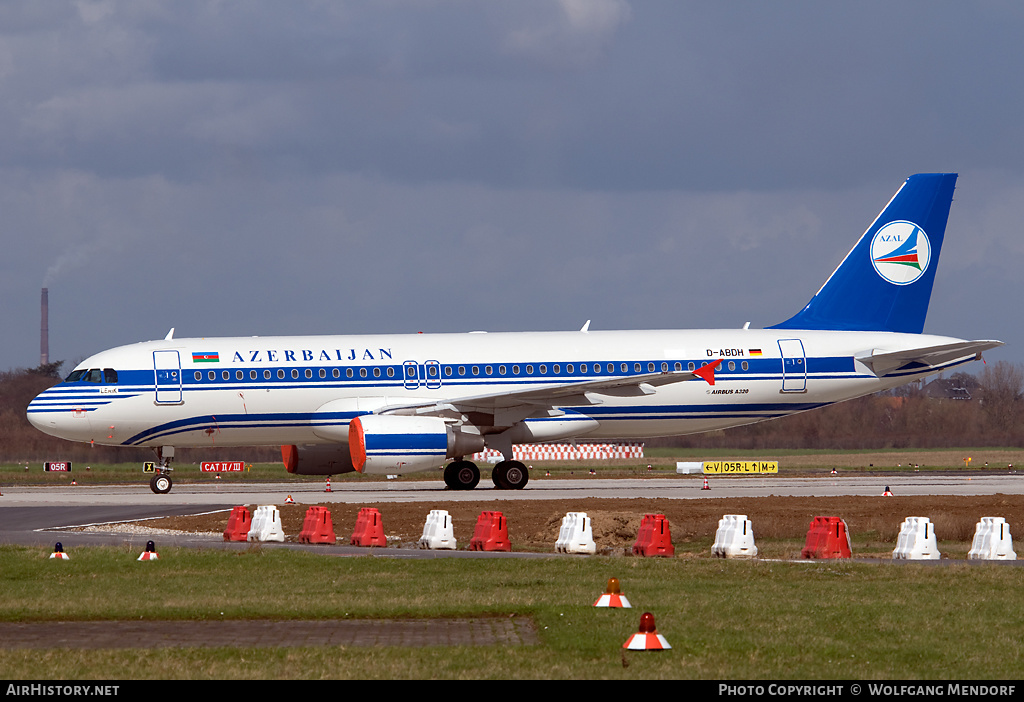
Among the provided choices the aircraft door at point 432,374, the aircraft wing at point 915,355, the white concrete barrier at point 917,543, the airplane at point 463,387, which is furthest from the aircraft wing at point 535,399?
the white concrete barrier at point 917,543

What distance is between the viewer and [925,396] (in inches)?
3051

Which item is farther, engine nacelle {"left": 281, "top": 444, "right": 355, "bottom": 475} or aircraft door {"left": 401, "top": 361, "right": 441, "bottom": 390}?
engine nacelle {"left": 281, "top": 444, "right": 355, "bottom": 475}

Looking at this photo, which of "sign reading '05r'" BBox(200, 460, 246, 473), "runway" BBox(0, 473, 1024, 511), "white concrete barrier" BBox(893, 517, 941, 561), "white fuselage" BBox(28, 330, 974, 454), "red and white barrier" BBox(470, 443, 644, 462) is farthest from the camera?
"red and white barrier" BBox(470, 443, 644, 462)

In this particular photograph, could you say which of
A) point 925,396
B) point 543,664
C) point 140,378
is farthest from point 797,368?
point 925,396

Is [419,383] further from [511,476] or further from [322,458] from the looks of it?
[322,458]

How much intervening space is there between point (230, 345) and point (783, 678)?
27.9 m

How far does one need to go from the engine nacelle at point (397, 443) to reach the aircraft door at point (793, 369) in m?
10.3

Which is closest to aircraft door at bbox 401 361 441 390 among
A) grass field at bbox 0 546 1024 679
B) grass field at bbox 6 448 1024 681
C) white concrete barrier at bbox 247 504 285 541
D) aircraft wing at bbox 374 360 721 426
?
aircraft wing at bbox 374 360 721 426

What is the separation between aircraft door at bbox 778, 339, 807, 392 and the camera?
36531 mm

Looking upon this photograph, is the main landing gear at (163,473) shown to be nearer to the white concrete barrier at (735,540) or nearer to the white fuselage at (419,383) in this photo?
the white fuselage at (419,383)

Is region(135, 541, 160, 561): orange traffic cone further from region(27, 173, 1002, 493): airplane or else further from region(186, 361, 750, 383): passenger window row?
region(186, 361, 750, 383): passenger window row

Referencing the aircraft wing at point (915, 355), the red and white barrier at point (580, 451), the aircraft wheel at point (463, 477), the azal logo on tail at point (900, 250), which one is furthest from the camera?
the red and white barrier at point (580, 451)

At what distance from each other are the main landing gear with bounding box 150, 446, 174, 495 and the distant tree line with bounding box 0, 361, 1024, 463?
20.7 meters

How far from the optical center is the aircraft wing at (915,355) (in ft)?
121
